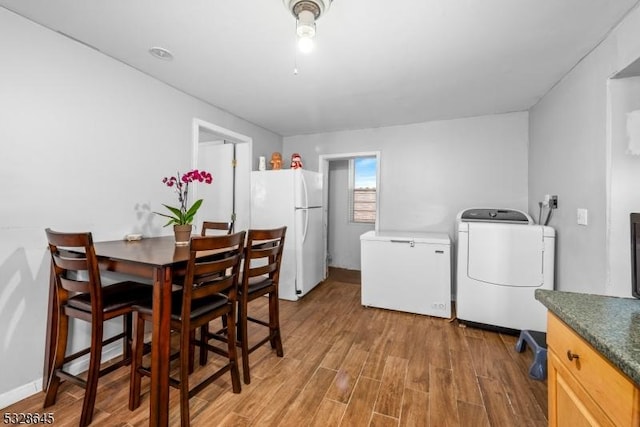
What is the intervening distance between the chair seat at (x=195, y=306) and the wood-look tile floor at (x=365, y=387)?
59 cm

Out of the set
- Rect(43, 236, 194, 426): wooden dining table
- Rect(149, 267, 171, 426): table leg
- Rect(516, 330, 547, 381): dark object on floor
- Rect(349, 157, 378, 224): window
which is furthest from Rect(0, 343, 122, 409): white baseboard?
Rect(349, 157, 378, 224): window

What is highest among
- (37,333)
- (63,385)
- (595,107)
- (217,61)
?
(217,61)

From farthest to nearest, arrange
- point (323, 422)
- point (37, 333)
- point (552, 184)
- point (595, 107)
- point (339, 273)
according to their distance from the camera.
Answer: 1. point (339, 273)
2. point (552, 184)
3. point (595, 107)
4. point (37, 333)
5. point (323, 422)

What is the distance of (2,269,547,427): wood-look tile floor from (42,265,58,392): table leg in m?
0.15

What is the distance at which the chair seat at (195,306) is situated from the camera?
144cm

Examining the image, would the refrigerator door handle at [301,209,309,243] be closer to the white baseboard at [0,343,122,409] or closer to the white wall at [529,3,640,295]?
the white baseboard at [0,343,122,409]

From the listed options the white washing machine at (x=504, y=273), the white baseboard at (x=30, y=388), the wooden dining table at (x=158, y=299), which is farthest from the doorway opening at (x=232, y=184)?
the white washing machine at (x=504, y=273)

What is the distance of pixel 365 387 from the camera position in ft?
5.83

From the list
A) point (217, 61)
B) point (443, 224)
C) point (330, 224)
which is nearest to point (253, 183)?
point (217, 61)

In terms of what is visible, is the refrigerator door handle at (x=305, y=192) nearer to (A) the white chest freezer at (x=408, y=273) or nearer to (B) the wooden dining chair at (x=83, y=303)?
(A) the white chest freezer at (x=408, y=273)

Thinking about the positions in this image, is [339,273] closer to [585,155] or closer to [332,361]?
[332,361]

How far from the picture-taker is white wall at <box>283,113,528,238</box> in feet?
10.7

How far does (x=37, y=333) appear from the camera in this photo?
5.73 ft

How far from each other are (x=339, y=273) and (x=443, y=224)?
1.99 m
